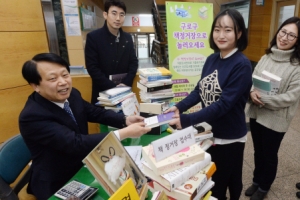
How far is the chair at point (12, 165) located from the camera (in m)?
1.18

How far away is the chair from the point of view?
3.87 ft

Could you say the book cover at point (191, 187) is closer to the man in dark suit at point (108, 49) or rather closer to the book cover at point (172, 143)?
the book cover at point (172, 143)

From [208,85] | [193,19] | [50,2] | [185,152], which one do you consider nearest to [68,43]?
[50,2]

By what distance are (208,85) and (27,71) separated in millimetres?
1043

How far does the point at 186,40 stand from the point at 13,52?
1.99 meters

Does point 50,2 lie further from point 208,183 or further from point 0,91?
point 208,183

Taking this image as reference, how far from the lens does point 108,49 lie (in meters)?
2.03

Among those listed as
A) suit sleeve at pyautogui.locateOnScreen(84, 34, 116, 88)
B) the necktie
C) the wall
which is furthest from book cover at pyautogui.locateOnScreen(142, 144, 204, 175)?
the wall

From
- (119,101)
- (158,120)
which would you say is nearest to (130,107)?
(119,101)

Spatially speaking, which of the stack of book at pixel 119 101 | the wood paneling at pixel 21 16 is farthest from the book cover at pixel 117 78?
the wood paneling at pixel 21 16

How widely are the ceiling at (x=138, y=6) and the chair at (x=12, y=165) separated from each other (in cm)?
823

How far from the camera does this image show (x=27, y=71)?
1060 millimetres

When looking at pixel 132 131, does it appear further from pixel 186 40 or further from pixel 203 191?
pixel 186 40

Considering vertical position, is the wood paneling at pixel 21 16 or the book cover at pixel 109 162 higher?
the wood paneling at pixel 21 16
